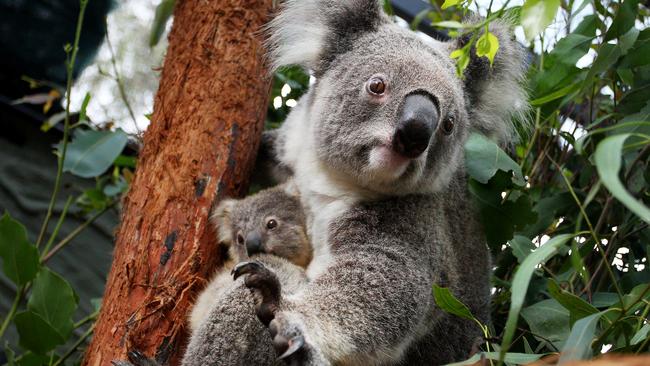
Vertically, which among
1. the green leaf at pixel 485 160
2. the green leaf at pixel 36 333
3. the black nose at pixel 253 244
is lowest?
the green leaf at pixel 36 333

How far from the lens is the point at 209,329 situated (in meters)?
2.37

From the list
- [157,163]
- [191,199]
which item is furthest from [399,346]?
[157,163]

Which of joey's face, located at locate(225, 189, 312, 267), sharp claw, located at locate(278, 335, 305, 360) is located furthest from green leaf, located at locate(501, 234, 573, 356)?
joey's face, located at locate(225, 189, 312, 267)

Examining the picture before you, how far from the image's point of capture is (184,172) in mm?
2887

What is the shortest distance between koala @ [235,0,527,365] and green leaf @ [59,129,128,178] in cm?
78

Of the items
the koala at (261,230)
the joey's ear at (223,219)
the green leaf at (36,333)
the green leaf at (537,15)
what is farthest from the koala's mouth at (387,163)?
the green leaf at (36,333)

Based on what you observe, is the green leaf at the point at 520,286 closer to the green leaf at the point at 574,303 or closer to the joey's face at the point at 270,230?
the green leaf at the point at 574,303

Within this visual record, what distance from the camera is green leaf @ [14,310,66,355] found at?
9.47ft

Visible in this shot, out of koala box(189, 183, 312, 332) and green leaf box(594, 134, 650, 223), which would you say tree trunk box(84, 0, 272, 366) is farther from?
green leaf box(594, 134, 650, 223)

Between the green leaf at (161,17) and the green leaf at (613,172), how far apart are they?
8.79 ft

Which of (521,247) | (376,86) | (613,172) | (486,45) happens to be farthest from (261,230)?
(613,172)

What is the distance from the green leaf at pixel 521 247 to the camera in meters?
2.77

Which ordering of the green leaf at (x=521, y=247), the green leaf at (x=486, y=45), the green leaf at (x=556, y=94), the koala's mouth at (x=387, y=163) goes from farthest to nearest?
the green leaf at (x=521, y=247) < the green leaf at (x=556, y=94) < the koala's mouth at (x=387, y=163) < the green leaf at (x=486, y=45)

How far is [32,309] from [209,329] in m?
1.06
